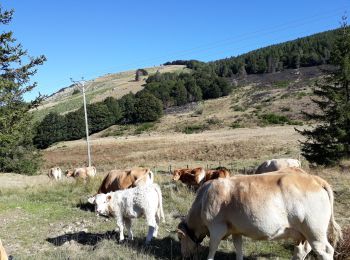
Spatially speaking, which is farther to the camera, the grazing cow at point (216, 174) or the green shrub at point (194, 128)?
the green shrub at point (194, 128)

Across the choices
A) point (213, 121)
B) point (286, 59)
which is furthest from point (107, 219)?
point (286, 59)

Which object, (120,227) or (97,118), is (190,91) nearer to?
(97,118)

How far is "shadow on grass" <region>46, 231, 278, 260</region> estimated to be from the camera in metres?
8.70

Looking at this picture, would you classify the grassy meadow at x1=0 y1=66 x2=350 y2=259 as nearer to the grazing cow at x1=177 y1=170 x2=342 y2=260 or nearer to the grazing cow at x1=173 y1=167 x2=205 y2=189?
the grazing cow at x1=173 y1=167 x2=205 y2=189

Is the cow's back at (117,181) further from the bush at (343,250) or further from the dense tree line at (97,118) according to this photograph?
the dense tree line at (97,118)

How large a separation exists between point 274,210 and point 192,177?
1126 cm

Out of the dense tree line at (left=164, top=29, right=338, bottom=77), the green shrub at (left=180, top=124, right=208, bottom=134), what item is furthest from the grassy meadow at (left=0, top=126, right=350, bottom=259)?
the dense tree line at (left=164, top=29, right=338, bottom=77)

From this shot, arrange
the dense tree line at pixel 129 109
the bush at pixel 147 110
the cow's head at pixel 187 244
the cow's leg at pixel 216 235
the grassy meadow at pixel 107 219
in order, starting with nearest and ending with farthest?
1. the cow's leg at pixel 216 235
2. the cow's head at pixel 187 244
3. the grassy meadow at pixel 107 219
4. the dense tree line at pixel 129 109
5. the bush at pixel 147 110

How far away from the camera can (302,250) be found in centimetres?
771

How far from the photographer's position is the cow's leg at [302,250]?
770 centimetres

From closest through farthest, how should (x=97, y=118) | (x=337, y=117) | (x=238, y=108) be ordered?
(x=337, y=117)
(x=238, y=108)
(x=97, y=118)

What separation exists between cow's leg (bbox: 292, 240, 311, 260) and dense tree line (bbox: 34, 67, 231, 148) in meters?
66.8

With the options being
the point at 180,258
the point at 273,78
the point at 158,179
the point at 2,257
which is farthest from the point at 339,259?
the point at 273,78

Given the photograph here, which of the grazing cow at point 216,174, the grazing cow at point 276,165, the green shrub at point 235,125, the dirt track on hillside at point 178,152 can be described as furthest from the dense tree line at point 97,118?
the grazing cow at point 276,165
